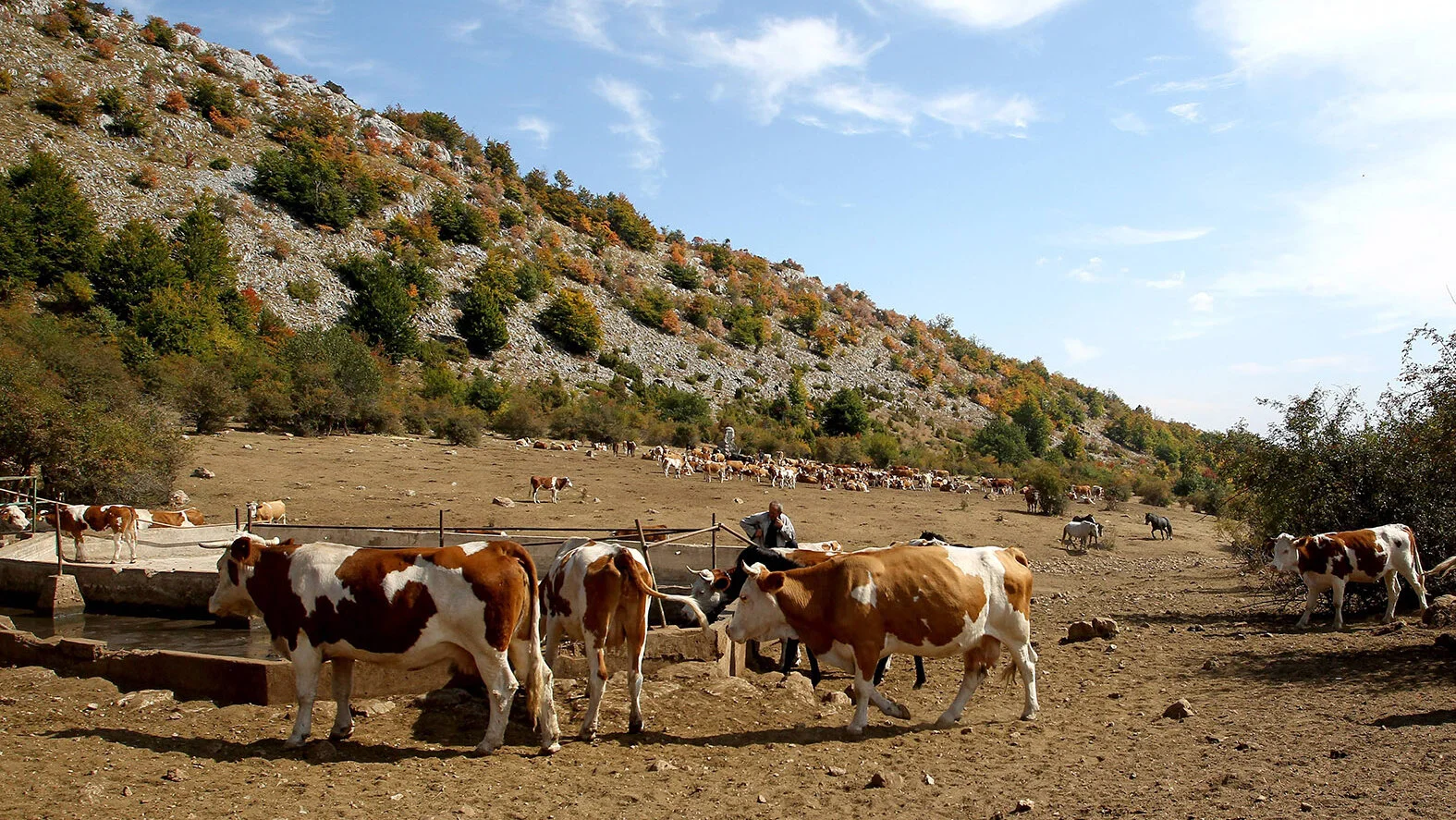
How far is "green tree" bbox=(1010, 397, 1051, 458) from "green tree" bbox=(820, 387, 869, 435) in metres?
20.8

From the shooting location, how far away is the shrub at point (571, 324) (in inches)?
3014

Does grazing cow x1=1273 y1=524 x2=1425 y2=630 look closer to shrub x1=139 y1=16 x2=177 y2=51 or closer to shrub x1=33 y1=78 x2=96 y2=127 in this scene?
shrub x1=33 y1=78 x2=96 y2=127

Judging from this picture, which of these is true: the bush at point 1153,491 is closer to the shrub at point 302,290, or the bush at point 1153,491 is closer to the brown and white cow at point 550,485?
the brown and white cow at point 550,485

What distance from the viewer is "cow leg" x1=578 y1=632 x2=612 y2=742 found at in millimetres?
8141

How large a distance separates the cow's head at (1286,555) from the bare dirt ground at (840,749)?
130 cm

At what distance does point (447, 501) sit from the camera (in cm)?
2811

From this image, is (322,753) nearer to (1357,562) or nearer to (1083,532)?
(1357,562)

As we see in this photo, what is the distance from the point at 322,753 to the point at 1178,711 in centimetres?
771

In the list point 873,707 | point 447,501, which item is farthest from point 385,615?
point 447,501

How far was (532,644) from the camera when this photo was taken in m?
7.79

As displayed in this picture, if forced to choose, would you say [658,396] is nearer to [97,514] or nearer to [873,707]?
[97,514]

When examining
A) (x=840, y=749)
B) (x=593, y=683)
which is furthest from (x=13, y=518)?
(x=840, y=749)

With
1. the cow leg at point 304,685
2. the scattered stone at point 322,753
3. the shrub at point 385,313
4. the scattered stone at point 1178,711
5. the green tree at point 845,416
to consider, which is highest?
the shrub at point 385,313

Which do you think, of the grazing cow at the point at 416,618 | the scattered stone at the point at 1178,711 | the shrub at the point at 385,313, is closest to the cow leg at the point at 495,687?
the grazing cow at the point at 416,618
